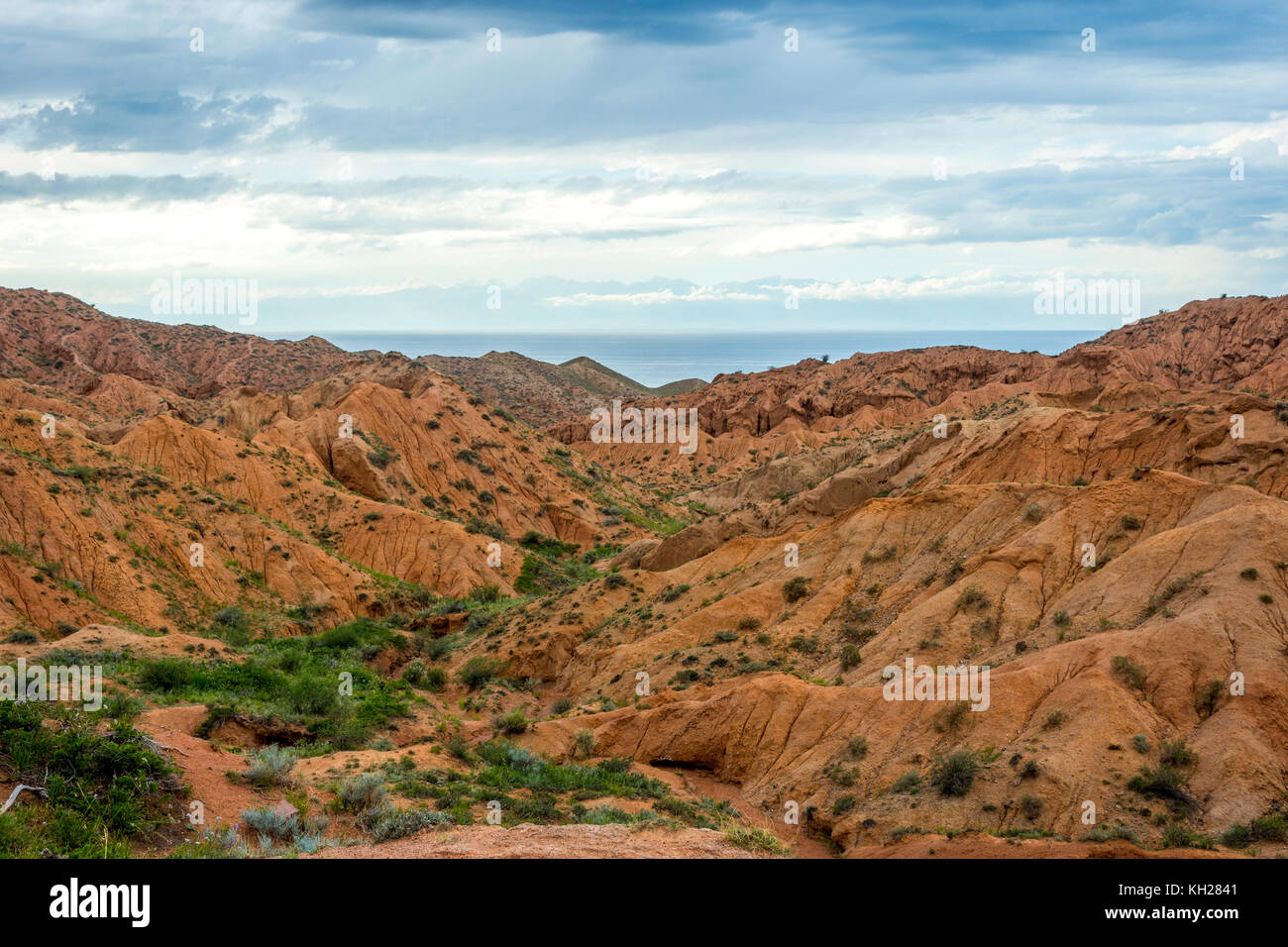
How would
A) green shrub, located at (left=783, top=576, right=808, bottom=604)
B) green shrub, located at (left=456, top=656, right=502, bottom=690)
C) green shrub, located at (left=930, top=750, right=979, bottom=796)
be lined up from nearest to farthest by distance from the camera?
green shrub, located at (left=930, top=750, right=979, bottom=796) < green shrub, located at (left=783, top=576, right=808, bottom=604) < green shrub, located at (left=456, top=656, right=502, bottom=690)

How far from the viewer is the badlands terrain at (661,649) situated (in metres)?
14.0

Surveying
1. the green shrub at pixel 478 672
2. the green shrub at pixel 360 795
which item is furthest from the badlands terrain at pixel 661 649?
the green shrub at pixel 478 672

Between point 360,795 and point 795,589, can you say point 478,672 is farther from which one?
point 360,795

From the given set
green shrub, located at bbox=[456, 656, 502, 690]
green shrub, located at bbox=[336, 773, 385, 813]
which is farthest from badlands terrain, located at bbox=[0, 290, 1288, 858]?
green shrub, located at bbox=[456, 656, 502, 690]

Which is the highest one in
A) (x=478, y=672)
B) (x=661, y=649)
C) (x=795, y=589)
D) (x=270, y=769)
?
(x=795, y=589)

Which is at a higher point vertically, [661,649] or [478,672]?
[661,649]

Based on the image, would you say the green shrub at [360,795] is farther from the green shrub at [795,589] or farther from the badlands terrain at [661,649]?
the green shrub at [795,589]

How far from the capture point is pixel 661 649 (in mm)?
28969

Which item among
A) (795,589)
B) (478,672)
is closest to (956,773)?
(795,589)

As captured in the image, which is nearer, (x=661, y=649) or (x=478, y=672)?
(x=661, y=649)

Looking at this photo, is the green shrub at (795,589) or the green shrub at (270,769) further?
the green shrub at (795,589)

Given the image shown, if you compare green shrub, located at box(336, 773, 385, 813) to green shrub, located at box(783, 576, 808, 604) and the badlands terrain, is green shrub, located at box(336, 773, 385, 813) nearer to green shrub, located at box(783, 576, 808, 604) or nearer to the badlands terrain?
the badlands terrain

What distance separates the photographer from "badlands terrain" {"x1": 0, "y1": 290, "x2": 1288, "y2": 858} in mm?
13961

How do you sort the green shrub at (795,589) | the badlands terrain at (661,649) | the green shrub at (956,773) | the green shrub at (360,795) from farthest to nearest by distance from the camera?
1. the green shrub at (795,589)
2. the green shrub at (956,773)
3. the green shrub at (360,795)
4. the badlands terrain at (661,649)
